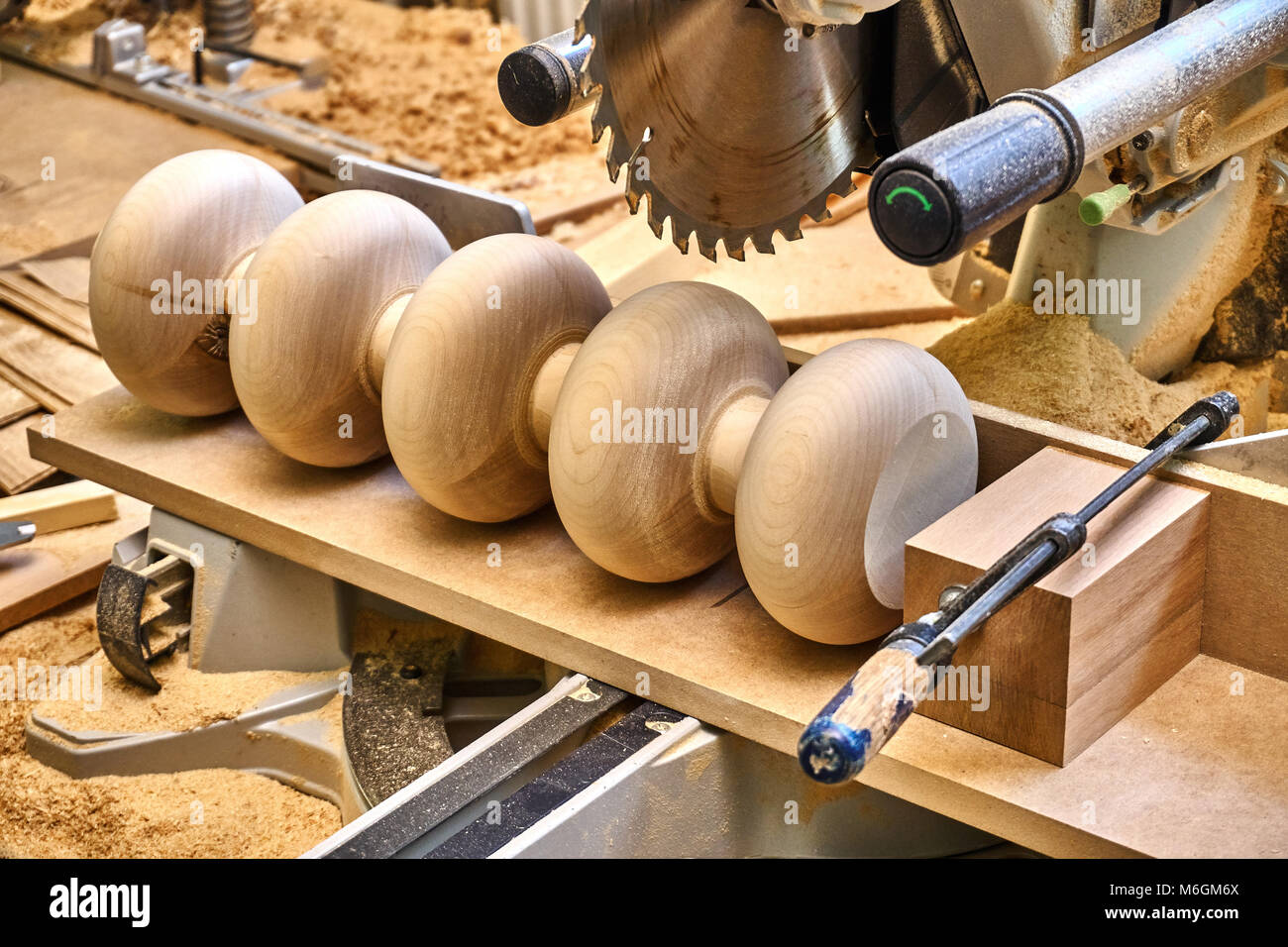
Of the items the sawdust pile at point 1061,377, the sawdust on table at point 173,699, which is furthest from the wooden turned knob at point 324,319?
the sawdust pile at point 1061,377

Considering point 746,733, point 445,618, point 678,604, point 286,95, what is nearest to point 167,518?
point 445,618

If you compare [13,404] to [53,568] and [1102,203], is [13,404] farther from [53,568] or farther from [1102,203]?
[1102,203]

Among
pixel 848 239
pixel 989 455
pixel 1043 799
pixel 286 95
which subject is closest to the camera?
pixel 1043 799

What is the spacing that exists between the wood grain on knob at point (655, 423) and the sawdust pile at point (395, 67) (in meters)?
1.85

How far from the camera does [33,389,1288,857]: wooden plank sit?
3.86 ft

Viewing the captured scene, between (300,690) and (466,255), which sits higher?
(466,255)

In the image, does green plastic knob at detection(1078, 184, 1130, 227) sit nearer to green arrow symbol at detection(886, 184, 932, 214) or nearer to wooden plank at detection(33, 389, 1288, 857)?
wooden plank at detection(33, 389, 1288, 857)

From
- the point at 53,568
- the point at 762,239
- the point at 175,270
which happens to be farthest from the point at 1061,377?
the point at 53,568

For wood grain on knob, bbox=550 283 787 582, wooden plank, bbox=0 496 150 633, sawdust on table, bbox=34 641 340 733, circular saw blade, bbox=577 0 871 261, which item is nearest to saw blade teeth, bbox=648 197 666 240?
circular saw blade, bbox=577 0 871 261

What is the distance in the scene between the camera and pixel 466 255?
153 cm

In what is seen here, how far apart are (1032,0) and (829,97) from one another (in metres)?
0.25

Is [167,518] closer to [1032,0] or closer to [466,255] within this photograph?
[466,255]

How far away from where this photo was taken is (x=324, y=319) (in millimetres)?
1607

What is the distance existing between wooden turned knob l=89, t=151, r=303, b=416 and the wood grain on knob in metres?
0.52
